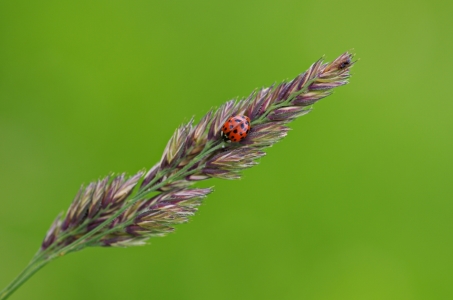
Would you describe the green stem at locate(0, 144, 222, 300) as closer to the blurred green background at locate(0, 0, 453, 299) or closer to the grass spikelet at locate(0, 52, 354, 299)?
the grass spikelet at locate(0, 52, 354, 299)

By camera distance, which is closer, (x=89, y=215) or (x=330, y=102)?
(x=89, y=215)

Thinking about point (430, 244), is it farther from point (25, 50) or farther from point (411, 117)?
point (25, 50)

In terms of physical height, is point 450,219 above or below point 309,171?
below

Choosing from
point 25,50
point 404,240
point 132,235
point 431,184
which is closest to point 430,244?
point 404,240

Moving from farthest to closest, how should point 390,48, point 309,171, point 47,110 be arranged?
point 390,48 < point 309,171 < point 47,110

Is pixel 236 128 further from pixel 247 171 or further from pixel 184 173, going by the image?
pixel 247 171

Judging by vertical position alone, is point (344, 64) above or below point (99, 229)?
above

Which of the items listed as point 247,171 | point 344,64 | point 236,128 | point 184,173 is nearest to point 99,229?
point 184,173
